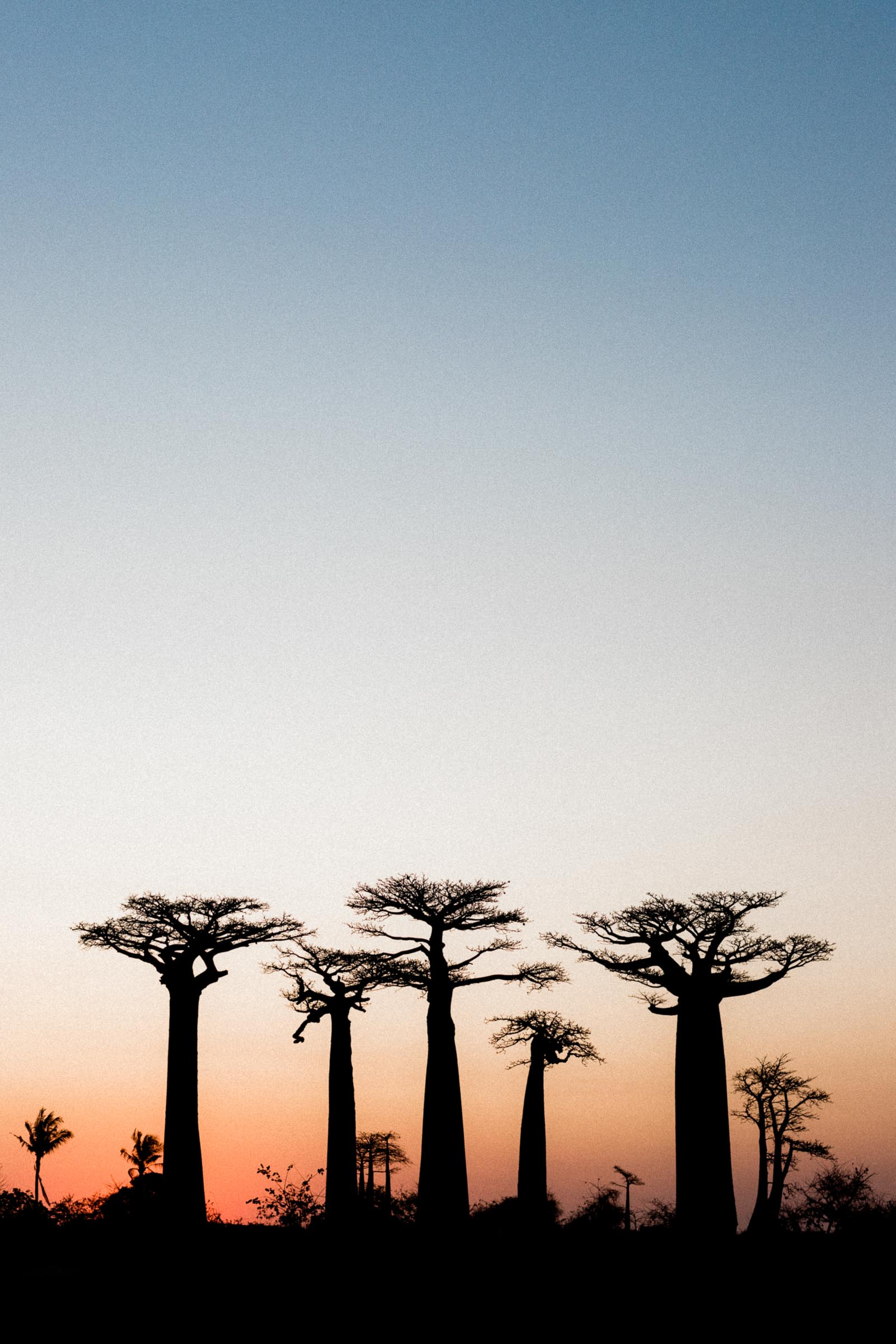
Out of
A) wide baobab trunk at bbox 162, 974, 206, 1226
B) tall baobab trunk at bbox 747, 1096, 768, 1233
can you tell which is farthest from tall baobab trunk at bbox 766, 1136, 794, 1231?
wide baobab trunk at bbox 162, 974, 206, 1226

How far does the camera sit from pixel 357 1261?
23.5m

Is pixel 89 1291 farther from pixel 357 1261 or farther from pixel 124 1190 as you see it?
pixel 124 1190

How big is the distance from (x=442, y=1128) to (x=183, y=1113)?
5.75 metres

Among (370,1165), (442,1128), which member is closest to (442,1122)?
(442,1128)

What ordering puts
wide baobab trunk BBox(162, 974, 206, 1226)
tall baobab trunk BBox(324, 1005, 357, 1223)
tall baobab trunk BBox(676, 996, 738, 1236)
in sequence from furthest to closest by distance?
1. tall baobab trunk BBox(324, 1005, 357, 1223)
2. wide baobab trunk BBox(162, 974, 206, 1226)
3. tall baobab trunk BBox(676, 996, 738, 1236)

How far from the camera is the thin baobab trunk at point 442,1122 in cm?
2559

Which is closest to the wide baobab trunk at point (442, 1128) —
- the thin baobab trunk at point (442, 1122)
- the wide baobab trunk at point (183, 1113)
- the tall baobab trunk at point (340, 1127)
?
the thin baobab trunk at point (442, 1122)

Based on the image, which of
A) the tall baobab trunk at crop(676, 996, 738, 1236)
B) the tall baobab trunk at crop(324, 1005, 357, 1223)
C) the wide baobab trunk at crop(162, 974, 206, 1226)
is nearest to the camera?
the tall baobab trunk at crop(676, 996, 738, 1236)

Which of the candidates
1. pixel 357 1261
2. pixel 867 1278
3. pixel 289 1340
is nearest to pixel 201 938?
pixel 357 1261

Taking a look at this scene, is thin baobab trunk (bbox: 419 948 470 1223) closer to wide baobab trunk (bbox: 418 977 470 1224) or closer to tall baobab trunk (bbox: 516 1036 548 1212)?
wide baobab trunk (bbox: 418 977 470 1224)

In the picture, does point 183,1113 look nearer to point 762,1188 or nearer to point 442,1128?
point 442,1128

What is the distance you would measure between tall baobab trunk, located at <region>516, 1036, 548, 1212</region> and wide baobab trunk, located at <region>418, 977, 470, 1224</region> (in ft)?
11.0

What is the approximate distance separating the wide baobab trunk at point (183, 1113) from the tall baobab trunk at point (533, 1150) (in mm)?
7817

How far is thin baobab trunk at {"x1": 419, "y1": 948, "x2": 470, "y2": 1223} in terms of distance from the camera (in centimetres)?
2559
